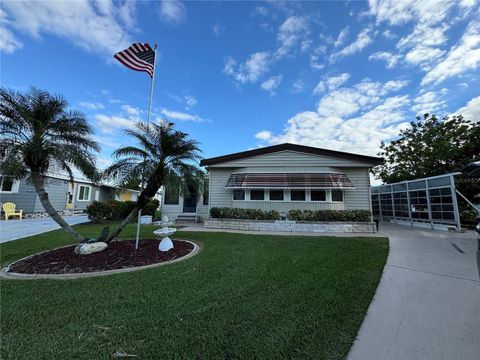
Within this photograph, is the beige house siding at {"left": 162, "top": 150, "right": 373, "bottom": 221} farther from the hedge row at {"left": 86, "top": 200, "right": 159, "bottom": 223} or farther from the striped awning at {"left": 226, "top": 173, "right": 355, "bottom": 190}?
the hedge row at {"left": 86, "top": 200, "right": 159, "bottom": 223}

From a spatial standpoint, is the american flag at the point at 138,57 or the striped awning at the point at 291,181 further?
the striped awning at the point at 291,181

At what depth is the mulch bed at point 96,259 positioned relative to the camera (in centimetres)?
541

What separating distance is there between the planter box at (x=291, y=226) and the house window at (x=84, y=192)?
1735cm

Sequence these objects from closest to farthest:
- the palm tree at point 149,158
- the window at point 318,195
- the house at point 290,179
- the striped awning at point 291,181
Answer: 1. the palm tree at point 149,158
2. the striped awning at point 291,181
3. the house at point 290,179
4. the window at point 318,195

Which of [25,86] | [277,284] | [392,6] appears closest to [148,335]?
[277,284]

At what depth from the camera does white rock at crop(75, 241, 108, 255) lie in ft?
21.2

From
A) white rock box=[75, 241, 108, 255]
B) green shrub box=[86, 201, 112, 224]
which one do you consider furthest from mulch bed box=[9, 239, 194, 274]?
green shrub box=[86, 201, 112, 224]

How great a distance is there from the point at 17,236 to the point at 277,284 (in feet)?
41.8

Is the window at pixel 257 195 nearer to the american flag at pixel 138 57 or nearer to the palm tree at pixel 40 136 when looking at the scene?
the american flag at pixel 138 57

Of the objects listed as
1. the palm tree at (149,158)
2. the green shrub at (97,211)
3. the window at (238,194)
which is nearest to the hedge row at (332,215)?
the window at (238,194)

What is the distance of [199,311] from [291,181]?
10917 millimetres

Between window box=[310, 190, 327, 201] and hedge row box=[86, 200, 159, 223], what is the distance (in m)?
12.4

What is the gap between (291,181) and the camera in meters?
13.3

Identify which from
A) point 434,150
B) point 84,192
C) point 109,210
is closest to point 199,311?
point 109,210
